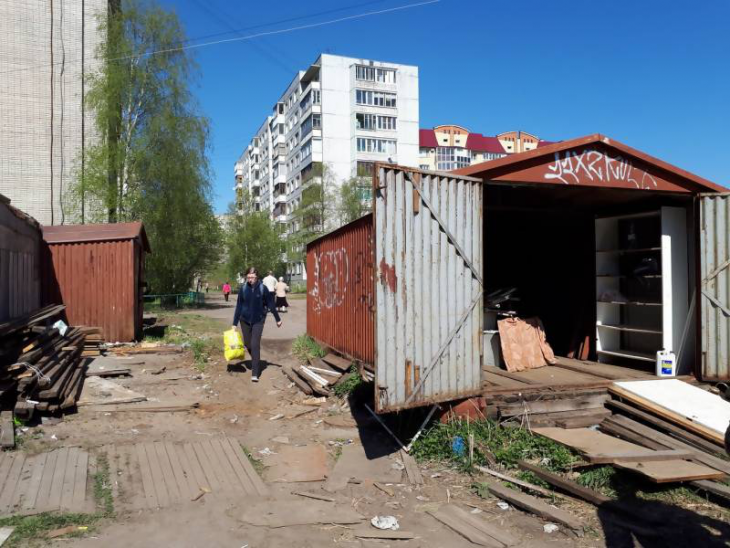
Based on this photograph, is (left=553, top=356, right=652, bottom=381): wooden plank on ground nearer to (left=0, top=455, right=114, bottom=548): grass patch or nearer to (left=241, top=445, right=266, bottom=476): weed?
(left=241, top=445, right=266, bottom=476): weed

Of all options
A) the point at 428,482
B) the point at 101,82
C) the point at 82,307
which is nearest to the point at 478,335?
the point at 428,482

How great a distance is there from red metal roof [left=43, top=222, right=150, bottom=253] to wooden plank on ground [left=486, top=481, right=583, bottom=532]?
35.3 feet

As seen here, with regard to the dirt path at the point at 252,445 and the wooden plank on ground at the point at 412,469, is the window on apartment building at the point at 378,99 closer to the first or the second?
the dirt path at the point at 252,445

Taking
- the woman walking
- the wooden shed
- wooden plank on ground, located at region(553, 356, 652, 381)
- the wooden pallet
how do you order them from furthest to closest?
the wooden shed, the woman walking, wooden plank on ground, located at region(553, 356, 652, 381), the wooden pallet

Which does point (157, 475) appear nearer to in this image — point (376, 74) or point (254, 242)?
point (254, 242)

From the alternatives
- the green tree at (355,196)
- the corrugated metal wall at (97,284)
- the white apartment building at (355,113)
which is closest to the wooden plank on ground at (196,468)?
the corrugated metal wall at (97,284)

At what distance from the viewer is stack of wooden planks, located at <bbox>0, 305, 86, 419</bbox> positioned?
22.1ft

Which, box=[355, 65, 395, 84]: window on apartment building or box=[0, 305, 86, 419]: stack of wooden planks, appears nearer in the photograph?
box=[0, 305, 86, 419]: stack of wooden planks

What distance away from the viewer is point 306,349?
455 inches

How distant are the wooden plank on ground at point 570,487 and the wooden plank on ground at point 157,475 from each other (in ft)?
12.1

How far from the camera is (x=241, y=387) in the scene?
9055 millimetres

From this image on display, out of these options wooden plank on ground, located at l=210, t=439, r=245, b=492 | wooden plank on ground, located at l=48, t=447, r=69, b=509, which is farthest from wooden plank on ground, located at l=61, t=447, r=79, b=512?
wooden plank on ground, located at l=210, t=439, r=245, b=492

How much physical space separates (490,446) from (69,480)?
4.47 meters

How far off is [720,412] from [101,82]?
2399 centimetres
